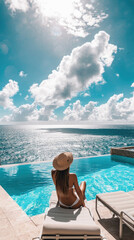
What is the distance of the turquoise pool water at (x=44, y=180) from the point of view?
712cm

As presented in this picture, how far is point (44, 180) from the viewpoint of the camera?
965 cm

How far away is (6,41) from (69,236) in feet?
114

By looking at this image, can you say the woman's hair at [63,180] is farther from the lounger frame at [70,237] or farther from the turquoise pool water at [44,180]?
the turquoise pool water at [44,180]

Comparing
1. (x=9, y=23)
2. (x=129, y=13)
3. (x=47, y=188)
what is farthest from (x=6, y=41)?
(x=47, y=188)

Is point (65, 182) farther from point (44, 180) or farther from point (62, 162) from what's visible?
point (44, 180)

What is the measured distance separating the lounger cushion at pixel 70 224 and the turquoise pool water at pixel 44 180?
385 cm

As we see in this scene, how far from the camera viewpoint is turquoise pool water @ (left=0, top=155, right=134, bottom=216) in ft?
23.3

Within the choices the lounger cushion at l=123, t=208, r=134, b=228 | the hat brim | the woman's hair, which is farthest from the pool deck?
the hat brim

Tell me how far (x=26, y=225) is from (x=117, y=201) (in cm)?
229

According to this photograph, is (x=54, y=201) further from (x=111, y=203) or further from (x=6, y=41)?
(x=6, y=41)

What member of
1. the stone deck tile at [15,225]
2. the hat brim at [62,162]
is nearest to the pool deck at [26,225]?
the stone deck tile at [15,225]

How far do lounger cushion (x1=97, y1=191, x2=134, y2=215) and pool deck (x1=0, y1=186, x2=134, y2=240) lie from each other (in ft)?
1.84

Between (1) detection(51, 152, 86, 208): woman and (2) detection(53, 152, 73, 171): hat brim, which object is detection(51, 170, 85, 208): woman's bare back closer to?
(1) detection(51, 152, 86, 208): woman

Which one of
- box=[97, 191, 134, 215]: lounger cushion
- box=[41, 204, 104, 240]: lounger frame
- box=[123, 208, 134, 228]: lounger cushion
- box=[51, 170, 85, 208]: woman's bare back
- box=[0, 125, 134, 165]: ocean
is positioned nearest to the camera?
box=[41, 204, 104, 240]: lounger frame
